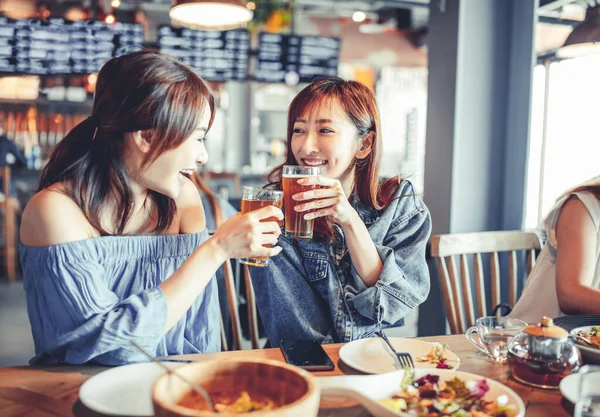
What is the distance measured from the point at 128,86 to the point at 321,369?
0.85 m

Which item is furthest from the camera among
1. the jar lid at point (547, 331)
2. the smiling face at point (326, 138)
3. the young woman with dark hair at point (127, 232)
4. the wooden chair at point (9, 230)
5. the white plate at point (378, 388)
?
the wooden chair at point (9, 230)

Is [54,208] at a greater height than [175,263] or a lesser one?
greater

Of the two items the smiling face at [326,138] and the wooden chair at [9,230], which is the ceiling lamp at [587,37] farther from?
the wooden chair at [9,230]

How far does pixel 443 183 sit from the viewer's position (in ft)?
10.7

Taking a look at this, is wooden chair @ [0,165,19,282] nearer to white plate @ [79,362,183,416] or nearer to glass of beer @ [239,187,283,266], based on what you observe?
glass of beer @ [239,187,283,266]

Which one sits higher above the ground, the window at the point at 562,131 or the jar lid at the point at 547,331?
the window at the point at 562,131

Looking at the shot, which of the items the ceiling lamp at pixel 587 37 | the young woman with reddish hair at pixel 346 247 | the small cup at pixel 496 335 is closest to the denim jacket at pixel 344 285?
the young woman with reddish hair at pixel 346 247

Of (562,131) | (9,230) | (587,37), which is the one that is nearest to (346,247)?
(587,37)

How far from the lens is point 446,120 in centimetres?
321

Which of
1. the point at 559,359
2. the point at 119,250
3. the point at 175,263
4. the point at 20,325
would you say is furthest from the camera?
the point at 20,325

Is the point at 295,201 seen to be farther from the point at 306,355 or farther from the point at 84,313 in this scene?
the point at 84,313

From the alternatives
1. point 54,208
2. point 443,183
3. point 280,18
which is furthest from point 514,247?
point 280,18

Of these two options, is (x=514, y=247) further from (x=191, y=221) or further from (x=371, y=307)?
(x=191, y=221)

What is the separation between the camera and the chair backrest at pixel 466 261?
210 cm
